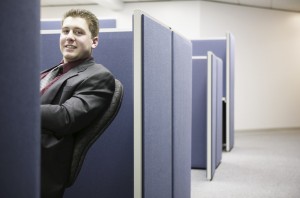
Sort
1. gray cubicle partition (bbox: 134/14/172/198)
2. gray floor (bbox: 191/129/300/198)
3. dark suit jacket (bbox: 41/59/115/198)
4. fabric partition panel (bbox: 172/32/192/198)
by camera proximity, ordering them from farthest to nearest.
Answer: gray floor (bbox: 191/129/300/198) < fabric partition panel (bbox: 172/32/192/198) < gray cubicle partition (bbox: 134/14/172/198) < dark suit jacket (bbox: 41/59/115/198)

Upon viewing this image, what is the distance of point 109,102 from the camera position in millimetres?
1293

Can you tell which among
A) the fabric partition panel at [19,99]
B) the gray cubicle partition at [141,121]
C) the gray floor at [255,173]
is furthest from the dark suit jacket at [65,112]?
the gray floor at [255,173]

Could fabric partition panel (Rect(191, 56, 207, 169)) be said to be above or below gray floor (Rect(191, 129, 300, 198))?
above

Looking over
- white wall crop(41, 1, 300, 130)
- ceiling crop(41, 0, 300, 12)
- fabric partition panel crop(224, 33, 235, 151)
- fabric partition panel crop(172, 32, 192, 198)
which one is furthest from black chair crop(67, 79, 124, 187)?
white wall crop(41, 1, 300, 130)

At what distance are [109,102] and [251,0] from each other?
5022mm

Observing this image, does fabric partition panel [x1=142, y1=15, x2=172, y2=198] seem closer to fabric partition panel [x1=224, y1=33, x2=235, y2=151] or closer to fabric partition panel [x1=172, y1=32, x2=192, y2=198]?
fabric partition panel [x1=172, y1=32, x2=192, y2=198]

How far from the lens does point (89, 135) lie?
1244mm

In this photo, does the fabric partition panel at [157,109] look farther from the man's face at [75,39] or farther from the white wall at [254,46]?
the white wall at [254,46]

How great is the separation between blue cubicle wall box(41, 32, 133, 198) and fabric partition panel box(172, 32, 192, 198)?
0.70 feet

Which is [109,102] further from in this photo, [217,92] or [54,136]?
[217,92]

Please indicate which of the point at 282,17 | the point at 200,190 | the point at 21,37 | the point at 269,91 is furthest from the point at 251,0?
the point at 21,37

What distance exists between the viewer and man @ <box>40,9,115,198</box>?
46.0 inches

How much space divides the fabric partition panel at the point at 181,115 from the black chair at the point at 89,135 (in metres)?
0.43

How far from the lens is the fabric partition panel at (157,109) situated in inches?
50.6
